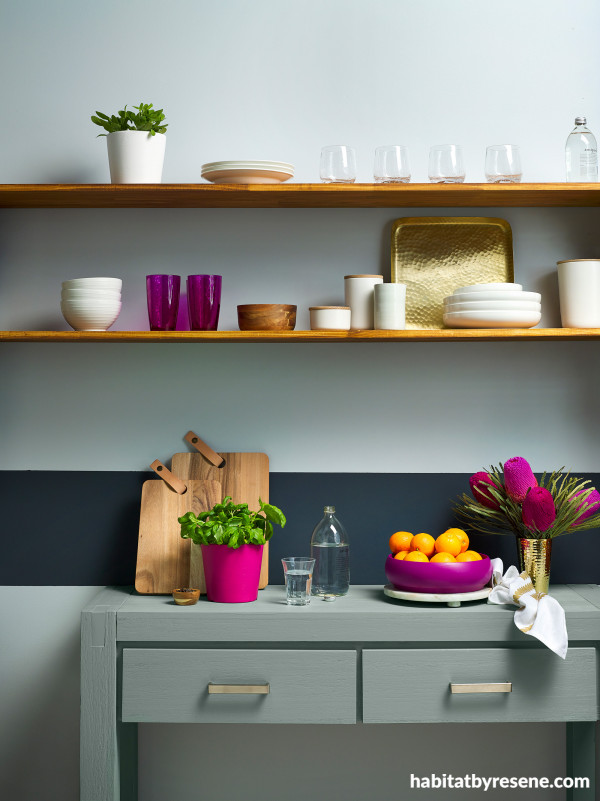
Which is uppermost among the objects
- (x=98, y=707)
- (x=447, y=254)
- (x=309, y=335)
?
(x=447, y=254)

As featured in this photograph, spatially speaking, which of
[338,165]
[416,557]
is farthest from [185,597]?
[338,165]

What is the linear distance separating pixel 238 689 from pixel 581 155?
165cm

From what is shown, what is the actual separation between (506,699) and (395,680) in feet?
0.87

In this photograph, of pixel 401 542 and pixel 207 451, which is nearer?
pixel 401 542

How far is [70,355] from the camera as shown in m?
2.40

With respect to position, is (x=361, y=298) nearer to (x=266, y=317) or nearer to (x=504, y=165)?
(x=266, y=317)

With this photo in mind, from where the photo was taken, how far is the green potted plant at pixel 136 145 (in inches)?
84.7

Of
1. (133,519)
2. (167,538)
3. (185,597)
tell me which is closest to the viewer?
(185,597)

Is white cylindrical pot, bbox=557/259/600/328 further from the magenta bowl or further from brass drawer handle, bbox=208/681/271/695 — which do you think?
brass drawer handle, bbox=208/681/271/695

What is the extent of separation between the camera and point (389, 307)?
2176 mm

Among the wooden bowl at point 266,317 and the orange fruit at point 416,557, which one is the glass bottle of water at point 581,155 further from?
the orange fruit at point 416,557

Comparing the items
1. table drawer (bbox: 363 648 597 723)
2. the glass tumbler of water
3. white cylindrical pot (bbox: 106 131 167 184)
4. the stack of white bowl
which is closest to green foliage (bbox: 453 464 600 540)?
table drawer (bbox: 363 648 597 723)

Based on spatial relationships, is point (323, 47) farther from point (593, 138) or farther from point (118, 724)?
point (118, 724)

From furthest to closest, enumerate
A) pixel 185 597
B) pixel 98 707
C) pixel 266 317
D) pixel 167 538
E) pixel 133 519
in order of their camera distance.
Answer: pixel 133 519
pixel 167 538
pixel 266 317
pixel 185 597
pixel 98 707
